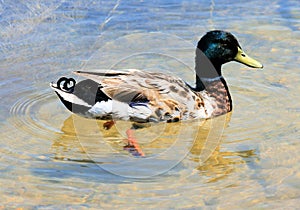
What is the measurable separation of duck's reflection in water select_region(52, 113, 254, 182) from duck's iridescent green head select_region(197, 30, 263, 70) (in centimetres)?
76

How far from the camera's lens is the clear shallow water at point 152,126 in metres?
5.85

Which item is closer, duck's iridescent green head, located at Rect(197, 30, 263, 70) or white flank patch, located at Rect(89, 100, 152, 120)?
white flank patch, located at Rect(89, 100, 152, 120)

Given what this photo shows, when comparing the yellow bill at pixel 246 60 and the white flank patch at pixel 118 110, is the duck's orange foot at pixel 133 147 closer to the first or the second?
the white flank patch at pixel 118 110

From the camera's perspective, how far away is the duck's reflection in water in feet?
21.1

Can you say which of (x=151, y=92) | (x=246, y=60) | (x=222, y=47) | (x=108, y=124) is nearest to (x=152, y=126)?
(x=151, y=92)

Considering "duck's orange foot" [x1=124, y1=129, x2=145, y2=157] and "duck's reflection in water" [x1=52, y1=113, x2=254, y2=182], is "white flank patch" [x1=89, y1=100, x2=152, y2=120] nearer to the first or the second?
"duck's reflection in water" [x1=52, y1=113, x2=254, y2=182]

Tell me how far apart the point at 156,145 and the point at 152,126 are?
60 centimetres

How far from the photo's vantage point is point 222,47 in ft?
26.1

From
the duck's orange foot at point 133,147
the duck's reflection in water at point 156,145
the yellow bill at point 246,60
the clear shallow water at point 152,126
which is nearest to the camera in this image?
the clear shallow water at point 152,126

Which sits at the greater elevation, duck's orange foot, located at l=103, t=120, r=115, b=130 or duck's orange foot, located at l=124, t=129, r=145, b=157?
duck's orange foot, located at l=103, t=120, r=115, b=130

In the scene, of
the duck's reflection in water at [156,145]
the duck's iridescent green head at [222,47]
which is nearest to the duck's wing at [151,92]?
the duck's reflection in water at [156,145]

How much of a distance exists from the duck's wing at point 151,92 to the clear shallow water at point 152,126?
0.20 meters

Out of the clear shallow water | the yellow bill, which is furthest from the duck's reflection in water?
the yellow bill

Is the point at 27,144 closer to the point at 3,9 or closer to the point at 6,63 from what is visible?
the point at 6,63
